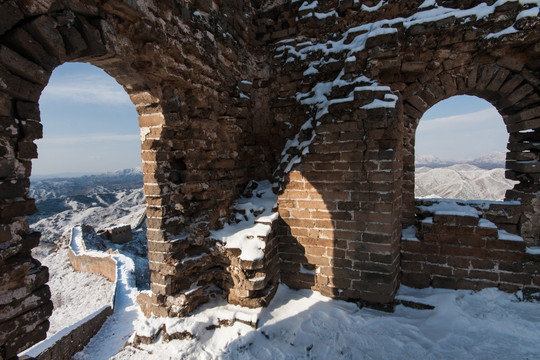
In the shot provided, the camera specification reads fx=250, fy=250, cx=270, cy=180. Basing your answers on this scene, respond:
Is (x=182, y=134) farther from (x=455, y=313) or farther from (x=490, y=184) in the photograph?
(x=490, y=184)

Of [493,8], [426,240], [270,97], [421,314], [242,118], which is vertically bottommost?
[421,314]

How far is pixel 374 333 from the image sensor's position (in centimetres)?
277

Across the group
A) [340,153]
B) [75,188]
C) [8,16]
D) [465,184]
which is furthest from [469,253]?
[75,188]

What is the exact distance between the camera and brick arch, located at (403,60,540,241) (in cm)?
316

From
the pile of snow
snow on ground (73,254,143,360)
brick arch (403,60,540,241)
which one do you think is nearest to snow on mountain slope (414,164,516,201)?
brick arch (403,60,540,241)

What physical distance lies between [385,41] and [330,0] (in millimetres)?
1251

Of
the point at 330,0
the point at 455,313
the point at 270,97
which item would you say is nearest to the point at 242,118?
the point at 270,97

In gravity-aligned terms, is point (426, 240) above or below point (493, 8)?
below

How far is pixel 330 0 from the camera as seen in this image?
382cm

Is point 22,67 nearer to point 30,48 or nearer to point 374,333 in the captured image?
point 30,48

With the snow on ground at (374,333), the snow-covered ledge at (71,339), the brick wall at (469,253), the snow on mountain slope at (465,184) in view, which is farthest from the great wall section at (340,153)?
the snow on mountain slope at (465,184)

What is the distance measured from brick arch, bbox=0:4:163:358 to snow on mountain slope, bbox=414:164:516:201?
12.6m

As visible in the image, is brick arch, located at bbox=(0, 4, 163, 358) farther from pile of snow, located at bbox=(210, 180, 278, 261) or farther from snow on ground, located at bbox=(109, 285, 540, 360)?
pile of snow, located at bbox=(210, 180, 278, 261)

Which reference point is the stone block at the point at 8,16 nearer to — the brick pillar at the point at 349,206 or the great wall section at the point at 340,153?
the great wall section at the point at 340,153
